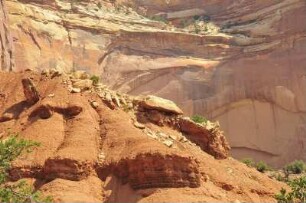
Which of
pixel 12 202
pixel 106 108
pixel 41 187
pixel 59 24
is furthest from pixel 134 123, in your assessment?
pixel 59 24

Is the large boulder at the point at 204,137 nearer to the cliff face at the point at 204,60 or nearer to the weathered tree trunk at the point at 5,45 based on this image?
the weathered tree trunk at the point at 5,45

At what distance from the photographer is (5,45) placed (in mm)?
40188

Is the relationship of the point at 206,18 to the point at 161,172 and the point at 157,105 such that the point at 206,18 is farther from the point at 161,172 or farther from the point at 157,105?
the point at 161,172

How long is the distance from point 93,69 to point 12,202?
38.6 m

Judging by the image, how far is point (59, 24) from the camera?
186ft

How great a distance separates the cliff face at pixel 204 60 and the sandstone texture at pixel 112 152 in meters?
25.8

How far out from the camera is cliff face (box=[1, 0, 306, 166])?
2082 inches

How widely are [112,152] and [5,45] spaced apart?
21747 millimetres

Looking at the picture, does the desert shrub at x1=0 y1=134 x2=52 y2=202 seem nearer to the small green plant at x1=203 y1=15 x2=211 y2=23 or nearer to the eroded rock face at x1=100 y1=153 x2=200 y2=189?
the eroded rock face at x1=100 y1=153 x2=200 y2=189

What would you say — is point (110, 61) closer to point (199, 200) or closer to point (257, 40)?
point (257, 40)

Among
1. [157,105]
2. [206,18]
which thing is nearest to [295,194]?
[157,105]

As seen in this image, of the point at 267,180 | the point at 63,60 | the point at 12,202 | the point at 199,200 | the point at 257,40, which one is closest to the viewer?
the point at 12,202

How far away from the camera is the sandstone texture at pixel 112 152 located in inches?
755

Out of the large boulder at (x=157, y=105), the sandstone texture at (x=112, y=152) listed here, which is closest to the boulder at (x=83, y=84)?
the sandstone texture at (x=112, y=152)
